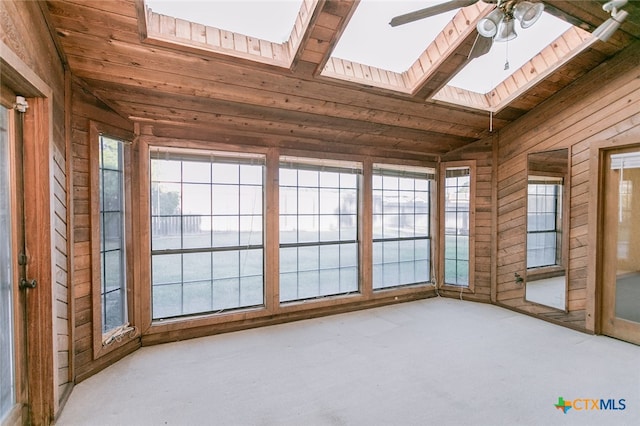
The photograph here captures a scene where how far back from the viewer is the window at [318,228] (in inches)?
150

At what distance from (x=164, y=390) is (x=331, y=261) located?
2.35 m

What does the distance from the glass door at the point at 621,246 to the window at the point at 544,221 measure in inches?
18.0

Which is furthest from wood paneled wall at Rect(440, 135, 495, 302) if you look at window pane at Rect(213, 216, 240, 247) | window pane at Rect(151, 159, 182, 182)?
window pane at Rect(151, 159, 182, 182)

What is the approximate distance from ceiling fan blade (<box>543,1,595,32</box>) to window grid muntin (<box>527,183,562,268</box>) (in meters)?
1.71

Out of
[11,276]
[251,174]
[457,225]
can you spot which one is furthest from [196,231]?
[457,225]

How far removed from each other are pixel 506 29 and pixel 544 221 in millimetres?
A: 2770

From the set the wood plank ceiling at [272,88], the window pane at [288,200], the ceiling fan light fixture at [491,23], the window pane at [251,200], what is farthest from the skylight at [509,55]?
the window pane at [251,200]

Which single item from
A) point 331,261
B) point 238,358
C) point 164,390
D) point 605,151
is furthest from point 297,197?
point 605,151

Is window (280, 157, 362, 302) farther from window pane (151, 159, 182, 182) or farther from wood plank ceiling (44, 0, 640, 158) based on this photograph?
window pane (151, 159, 182, 182)

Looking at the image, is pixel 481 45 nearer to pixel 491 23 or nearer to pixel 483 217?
pixel 491 23

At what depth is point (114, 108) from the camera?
2.73 m

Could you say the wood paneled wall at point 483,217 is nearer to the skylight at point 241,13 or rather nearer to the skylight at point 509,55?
the skylight at point 509,55

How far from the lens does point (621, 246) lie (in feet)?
10.5

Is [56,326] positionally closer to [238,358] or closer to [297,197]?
[238,358]
